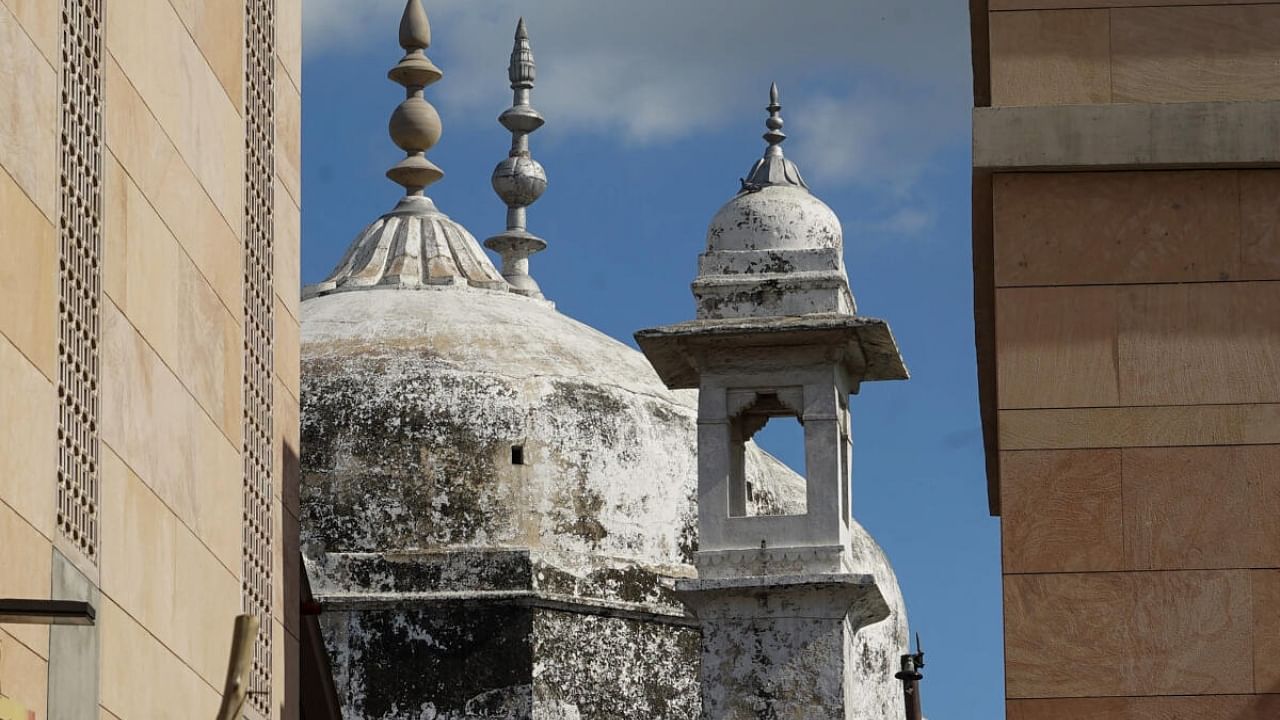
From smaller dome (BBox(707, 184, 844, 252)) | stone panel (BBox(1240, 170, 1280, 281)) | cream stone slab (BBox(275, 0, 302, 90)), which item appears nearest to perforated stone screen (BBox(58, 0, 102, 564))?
cream stone slab (BBox(275, 0, 302, 90))

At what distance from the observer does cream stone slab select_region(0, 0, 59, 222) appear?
27.8ft

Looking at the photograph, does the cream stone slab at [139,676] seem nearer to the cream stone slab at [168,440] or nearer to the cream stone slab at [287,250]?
the cream stone slab at [168,440]

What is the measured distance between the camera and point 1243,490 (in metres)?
10.5

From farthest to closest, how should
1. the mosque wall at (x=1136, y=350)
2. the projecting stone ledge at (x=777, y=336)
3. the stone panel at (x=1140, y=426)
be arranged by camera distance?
the projecting stone ledge at (x=777, y=336) → the stone panel at (x=1140, y=426) → the mosque wall at (x=1136, y=350)

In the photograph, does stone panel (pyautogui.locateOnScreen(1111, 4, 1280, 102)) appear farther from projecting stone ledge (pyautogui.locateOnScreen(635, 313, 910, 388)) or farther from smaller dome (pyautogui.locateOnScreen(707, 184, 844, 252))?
smaller dome (pyautogui.locateOnScreen(707, 184, 844, 252))

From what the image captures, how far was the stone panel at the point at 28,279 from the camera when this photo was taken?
839cm

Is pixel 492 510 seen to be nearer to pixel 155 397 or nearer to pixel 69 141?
pixel 155 397

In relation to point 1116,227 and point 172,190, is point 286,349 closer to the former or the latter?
point 172,190

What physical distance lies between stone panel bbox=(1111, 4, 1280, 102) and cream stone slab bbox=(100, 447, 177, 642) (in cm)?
403

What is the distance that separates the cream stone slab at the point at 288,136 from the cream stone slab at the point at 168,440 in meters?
1.95

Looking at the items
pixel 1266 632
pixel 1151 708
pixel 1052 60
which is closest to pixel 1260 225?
pixel 1052 60

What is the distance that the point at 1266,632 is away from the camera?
10.3m

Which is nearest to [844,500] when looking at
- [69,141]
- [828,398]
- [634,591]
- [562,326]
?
[828,398]

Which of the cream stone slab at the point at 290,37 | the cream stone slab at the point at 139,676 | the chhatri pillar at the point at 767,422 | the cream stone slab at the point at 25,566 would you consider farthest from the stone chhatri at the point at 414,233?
the cream stone slab at the point at 25,566
